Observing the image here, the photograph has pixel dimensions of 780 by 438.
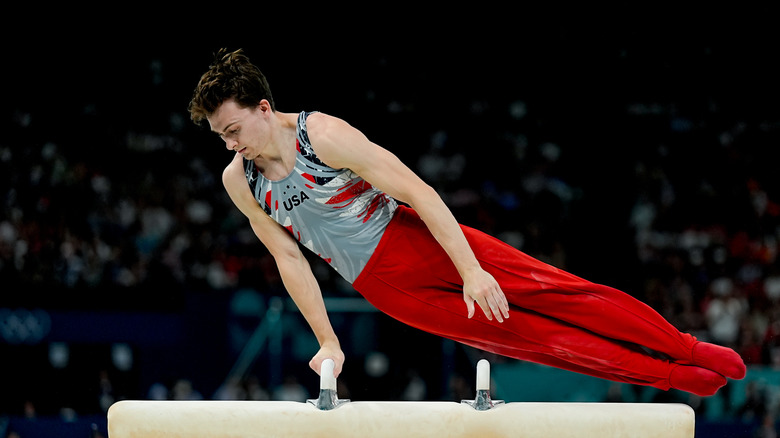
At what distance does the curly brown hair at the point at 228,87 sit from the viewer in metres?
2.69

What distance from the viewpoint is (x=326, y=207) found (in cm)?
286

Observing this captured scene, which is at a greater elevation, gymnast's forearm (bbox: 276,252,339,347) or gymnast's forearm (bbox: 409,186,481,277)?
gymnast's forearm (bbox: 409,186,481,277)

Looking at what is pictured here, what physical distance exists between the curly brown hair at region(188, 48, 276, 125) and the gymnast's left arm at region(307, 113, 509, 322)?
0.29 meters

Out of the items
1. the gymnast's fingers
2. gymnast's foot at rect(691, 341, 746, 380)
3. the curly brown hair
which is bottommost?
gymnast's foot at rect(691, 341, 746, 380)

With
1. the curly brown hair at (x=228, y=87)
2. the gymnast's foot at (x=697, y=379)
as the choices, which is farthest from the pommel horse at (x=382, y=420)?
the curly brown hair at (x=228, y=87)

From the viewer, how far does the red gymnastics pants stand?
2809 mm

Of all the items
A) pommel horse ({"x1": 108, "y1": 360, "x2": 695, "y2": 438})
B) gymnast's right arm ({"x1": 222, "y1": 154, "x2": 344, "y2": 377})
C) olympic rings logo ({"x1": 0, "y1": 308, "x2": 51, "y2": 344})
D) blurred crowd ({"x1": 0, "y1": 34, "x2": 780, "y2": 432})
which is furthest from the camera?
blurred crowd ({"x1": 0, "y1": 34, "x2": 780, "y2": 432})

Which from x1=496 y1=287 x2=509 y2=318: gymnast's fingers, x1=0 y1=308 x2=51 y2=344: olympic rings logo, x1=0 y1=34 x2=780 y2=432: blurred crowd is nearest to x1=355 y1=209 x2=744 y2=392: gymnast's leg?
x1=496 y1=287 x2=509 y2=318: gymnast's fingers

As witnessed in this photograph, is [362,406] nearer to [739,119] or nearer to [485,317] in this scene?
[485,317]

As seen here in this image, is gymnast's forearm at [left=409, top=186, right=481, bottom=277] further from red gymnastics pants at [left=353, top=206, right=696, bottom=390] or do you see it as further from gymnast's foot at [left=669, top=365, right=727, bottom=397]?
gymnast's foot at [left=669, top=365, right=727, bottom=397]

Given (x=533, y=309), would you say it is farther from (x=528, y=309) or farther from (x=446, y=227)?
(x=446, y=227)

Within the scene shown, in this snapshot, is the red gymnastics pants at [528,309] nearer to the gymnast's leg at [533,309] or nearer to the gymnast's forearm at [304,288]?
the gymnast's leg at [533,309]

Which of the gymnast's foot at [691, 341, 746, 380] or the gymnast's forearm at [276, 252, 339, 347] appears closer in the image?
the gymnast's foot at [691, 341, 746, 380]

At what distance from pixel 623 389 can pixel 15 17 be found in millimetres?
8741
